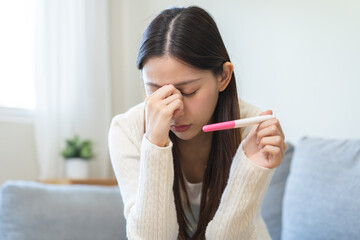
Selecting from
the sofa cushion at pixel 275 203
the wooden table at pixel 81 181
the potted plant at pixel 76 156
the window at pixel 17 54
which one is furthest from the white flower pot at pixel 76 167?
the sofa cushion at pixel 275 203

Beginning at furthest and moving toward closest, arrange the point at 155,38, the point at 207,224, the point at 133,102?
the point at 133,102, the point at 207,224, the point at 155,38

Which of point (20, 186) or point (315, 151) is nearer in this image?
point (20, 186)

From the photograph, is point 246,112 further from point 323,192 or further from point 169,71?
point 323,192

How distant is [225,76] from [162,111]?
0.20 metres

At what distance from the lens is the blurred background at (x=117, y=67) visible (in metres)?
1.83

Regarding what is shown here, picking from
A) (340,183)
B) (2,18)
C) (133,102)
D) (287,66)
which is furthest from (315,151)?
(2,18)

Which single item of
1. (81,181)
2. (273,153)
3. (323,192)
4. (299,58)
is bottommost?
(81,181)

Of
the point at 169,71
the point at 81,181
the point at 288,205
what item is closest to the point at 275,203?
the point at 288,205

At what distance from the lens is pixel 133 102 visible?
9.30 ft

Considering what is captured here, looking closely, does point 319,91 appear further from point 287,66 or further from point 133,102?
point 133,102

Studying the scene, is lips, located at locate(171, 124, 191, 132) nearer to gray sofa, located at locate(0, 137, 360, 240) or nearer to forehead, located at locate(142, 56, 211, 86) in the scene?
forehead, located at locate(142, 56, 211, 86)

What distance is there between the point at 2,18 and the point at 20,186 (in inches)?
50.6

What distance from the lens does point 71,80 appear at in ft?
8.50

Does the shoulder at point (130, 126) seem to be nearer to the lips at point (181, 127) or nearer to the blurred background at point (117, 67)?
the lips at point (181, 127)
